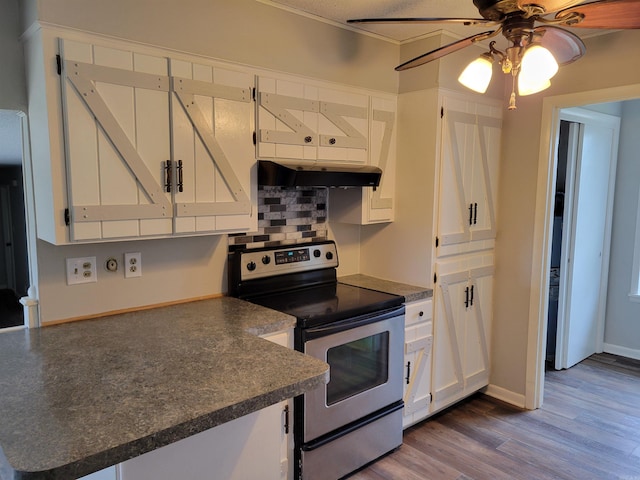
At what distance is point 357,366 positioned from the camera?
2.43 m

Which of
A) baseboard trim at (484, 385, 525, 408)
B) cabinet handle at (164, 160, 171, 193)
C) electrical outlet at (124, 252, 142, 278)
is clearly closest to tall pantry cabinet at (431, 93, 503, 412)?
baseboard trim at (484, 385, 525, 408)

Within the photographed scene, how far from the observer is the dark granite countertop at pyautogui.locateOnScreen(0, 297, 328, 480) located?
1102 mm

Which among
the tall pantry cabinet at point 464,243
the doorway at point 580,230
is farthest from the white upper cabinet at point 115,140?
the doorway at point 580,230

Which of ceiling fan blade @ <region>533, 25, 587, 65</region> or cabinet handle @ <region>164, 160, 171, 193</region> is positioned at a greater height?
ceiling fan blade @ <region>533, 25, 587, 65</region>

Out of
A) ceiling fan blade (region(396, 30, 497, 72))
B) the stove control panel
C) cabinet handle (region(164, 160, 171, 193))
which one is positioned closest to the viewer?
ceiling fan blade (region(396, 30, 497, 72))

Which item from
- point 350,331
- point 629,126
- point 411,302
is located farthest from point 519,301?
point 629,126

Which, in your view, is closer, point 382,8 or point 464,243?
point 382,8

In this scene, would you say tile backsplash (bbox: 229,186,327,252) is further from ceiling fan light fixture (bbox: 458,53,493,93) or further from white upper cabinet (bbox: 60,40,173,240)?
ceiling fan light fixture (bbox: 458,53,493,93)

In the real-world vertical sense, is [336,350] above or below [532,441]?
above

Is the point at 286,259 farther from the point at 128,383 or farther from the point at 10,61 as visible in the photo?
the point at 10,61

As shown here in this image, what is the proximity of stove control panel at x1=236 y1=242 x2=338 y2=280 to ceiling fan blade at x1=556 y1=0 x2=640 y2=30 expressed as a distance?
174cm

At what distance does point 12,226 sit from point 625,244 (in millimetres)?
4862

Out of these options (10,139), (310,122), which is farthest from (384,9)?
(10,139)

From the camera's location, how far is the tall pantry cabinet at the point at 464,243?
9.36ft
